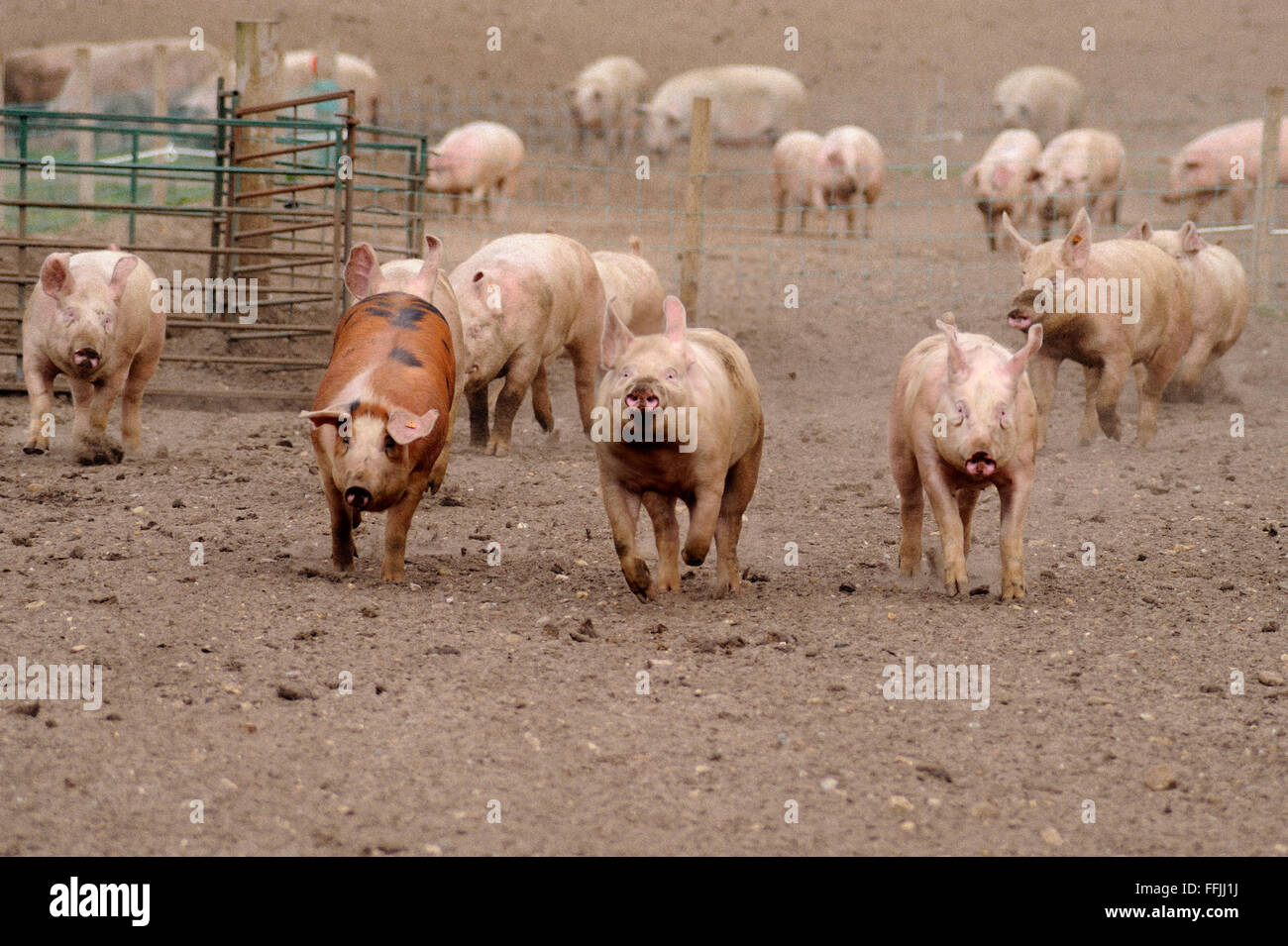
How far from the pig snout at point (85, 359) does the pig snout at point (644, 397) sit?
3723 millimetres

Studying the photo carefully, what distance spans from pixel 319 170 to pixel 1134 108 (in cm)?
1828

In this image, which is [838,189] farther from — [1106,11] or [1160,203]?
[1106,11]

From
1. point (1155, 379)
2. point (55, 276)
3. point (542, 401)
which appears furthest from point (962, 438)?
point (55, 276)

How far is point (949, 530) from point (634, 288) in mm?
4687

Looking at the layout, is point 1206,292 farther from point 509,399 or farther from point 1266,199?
point 509,399

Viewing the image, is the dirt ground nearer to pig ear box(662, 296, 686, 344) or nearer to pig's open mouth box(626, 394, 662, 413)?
pig's open mouth box(626, 394, 662, 413)

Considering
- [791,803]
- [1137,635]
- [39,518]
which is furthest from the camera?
[39,518]

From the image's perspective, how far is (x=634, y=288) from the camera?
991 centimetres

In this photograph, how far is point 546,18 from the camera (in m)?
27.4

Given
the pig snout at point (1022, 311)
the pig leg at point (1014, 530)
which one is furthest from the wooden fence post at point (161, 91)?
the pig leg at point (1014, 530)

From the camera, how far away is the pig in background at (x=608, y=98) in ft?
76.0

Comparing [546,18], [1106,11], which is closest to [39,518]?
[546,18]

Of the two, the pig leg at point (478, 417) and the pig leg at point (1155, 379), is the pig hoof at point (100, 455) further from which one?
the pig leg at point (1155, 379)

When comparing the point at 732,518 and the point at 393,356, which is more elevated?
the point at 393,356
